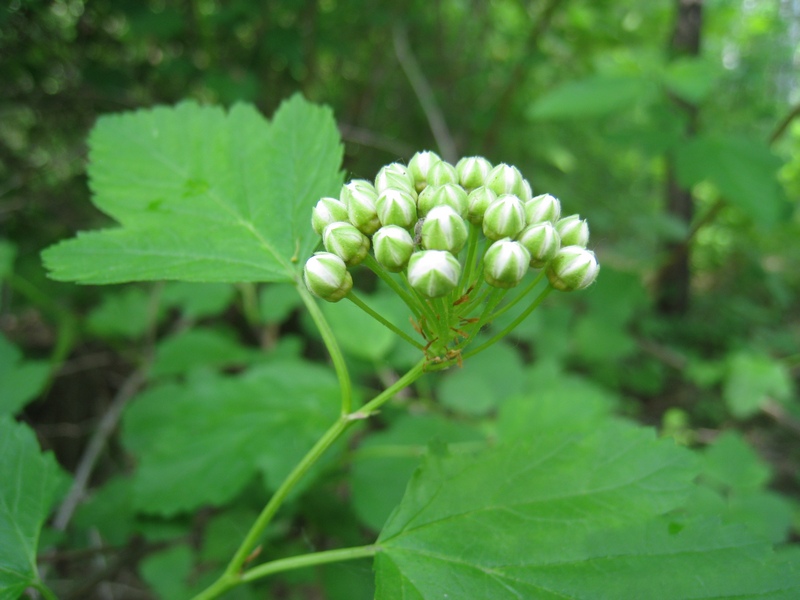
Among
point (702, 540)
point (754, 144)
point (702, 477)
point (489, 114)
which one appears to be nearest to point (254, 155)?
point (702, 540)

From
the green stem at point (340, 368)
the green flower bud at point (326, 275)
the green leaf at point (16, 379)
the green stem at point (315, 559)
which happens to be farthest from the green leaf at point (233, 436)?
the green flower bud at point (326, 275)

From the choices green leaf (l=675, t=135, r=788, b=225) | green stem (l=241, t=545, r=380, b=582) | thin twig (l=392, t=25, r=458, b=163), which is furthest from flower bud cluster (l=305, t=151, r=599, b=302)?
thin twig (l=392, t=25, r=458, b=163)

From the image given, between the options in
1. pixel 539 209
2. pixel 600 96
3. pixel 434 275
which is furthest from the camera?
pixel 600 96

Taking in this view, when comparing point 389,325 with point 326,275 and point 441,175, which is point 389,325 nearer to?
point 326,275

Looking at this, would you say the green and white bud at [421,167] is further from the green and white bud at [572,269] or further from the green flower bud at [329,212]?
the green and white bud at [572,269]

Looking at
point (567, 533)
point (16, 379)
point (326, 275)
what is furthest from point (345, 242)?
point (16, 379)

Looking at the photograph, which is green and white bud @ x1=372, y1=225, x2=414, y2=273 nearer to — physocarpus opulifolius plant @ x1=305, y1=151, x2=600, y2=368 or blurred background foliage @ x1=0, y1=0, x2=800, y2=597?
physocarpus opulifolius plant @ x1=305, y1=151, x2=600, y2=368
